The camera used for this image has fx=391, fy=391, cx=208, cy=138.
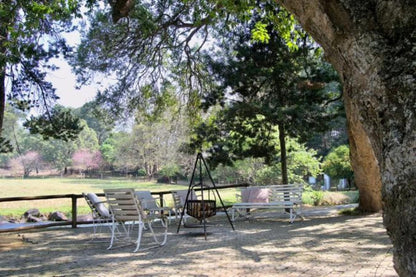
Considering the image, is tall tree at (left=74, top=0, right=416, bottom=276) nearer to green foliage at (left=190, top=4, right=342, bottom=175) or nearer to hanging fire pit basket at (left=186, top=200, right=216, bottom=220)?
hanging fire pit basket at (left=186, top=200, right=216, bottom=220)

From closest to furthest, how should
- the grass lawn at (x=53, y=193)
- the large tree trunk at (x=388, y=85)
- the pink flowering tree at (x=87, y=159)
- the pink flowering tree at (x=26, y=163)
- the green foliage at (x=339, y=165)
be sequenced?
the large tree trunk at (x=388, y=85) → the grass lawn at (x=53, y=193) → the green foliage at (x=339, y=165) → the pink flowering tree at (x=87, y=159) → the pink flowering tree at (x=26, y=163)

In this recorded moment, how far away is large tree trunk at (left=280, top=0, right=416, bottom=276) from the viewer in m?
1.64

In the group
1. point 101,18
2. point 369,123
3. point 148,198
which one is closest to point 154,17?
point 101,18

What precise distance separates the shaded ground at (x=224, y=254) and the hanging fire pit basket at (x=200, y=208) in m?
0.36

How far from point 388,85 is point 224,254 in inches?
144

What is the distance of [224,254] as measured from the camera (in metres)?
4.97

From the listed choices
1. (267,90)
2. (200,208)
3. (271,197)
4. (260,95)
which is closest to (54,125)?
(200,208)

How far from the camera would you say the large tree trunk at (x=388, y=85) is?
1.64 metres

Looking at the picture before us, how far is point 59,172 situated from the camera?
5128 centimetres

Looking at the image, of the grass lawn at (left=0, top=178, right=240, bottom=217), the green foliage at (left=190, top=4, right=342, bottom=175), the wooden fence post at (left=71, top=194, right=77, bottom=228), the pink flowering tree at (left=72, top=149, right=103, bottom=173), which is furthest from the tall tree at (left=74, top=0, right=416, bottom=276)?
the pink flowering tree at (left=72, top=149, right=103, bottom=173)

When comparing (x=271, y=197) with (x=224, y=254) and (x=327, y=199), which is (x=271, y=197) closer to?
(x=224, y=254)

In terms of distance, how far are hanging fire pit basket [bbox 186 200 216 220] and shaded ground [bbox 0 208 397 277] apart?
362 millimetres

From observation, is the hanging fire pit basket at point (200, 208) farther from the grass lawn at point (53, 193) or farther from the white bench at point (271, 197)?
the grass lawn at point (53, 193)

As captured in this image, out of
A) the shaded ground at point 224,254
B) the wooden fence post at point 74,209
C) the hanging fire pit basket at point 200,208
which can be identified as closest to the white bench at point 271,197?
the shaded ground at point 224,254
